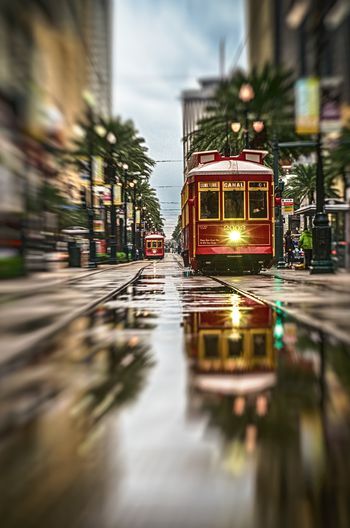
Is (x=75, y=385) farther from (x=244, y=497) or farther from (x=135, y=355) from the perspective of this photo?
(x=244, y=497)

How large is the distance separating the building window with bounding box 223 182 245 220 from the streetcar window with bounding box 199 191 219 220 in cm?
35

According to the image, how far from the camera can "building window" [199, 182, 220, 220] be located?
26.7m

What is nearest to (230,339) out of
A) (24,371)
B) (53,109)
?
(24,371)

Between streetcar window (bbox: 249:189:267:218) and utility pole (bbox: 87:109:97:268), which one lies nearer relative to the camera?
streetcar window (bbox: 249:189:267:218)

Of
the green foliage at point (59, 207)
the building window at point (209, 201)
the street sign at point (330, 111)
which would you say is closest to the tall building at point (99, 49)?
the green foliage at point (59, 207)

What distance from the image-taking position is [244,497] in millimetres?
3293

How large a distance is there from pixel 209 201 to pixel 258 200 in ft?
6.45

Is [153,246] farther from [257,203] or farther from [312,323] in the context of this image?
Result: [312,323]

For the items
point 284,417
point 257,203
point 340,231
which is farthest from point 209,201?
point 284,417

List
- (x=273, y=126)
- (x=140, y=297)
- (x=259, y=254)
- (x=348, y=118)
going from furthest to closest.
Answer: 1. (x=273, y=126)
2. (x=259, y=254)
3. (x=348, y=118)
4. (x=140, y=297)

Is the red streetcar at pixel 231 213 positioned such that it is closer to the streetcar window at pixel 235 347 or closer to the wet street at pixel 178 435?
the streetcar window at pixel 235 347

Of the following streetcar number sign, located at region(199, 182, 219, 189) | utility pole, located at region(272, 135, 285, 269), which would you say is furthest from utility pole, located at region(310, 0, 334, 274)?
utility pole, located at region(272, 135, 285, 269)

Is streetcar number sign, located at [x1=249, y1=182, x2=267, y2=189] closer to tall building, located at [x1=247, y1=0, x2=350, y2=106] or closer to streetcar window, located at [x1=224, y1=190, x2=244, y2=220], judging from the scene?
streetcar window, located at [x1=224, y1=190, x2=244, y2=220]

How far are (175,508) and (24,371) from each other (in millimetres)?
3939
